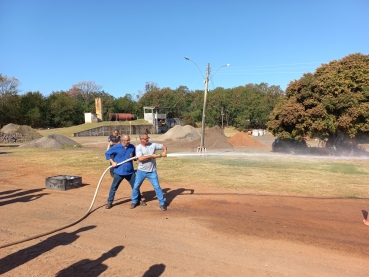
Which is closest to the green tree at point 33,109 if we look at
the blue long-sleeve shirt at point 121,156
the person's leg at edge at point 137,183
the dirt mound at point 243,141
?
the dirt mound at point 243,141

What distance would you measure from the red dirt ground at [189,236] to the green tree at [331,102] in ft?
48.6

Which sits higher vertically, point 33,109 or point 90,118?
point 33,109

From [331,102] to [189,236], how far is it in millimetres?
19635

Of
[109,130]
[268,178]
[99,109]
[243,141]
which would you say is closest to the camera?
[268,178]

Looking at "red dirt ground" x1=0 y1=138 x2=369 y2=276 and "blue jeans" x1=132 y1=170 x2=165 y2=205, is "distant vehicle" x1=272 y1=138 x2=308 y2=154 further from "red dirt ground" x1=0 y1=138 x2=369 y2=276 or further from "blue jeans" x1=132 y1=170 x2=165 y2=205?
"blue jeans" x1=132 y1=170 x2=165 y2=205

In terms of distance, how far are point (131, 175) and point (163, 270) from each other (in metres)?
3.55

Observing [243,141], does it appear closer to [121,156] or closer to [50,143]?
[50,143]

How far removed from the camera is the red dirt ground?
4.15 metres

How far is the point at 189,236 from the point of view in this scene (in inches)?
210

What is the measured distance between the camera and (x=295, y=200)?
807 cm

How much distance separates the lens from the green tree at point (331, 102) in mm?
21094

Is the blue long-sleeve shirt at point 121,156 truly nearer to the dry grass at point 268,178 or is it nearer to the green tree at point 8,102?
the dry grass at point 268,178

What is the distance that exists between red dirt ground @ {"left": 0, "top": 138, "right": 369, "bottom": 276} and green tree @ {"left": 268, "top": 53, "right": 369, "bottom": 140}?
1482cm

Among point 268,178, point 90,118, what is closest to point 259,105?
point 90,118
